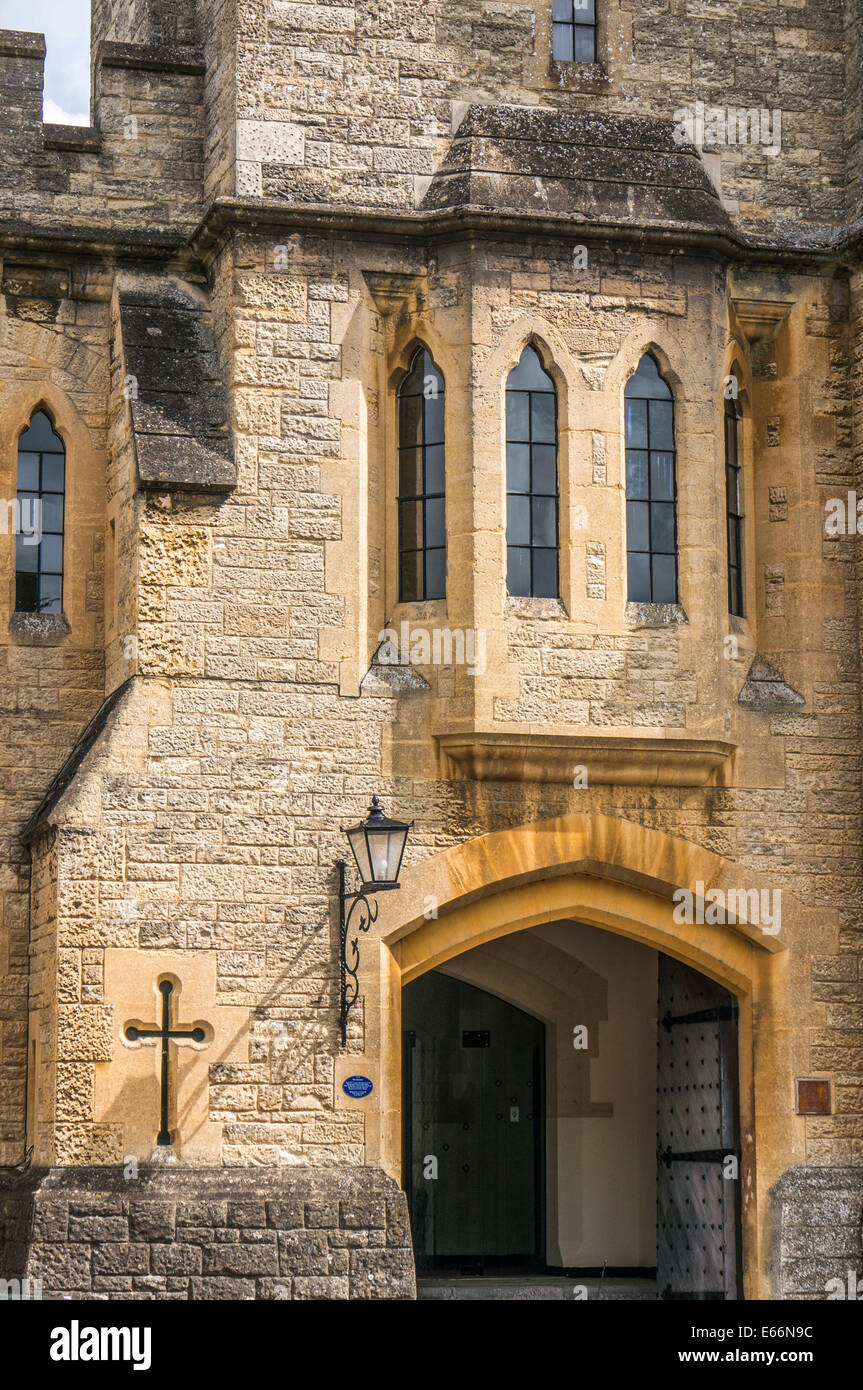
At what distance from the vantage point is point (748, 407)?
1272 cm

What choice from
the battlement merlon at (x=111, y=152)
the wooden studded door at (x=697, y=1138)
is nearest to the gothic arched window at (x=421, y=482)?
the battlement merlon at (x=111, y=152)

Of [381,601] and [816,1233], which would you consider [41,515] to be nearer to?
[381,601]

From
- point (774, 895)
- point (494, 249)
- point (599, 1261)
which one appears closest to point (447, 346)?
point (494, 249)

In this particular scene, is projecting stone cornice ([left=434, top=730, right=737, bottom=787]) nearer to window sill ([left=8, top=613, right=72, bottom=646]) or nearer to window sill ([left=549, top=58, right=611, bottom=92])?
window sill ([left=8, top=613, right=72, bottom=646])

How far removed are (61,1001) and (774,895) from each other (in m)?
4.10

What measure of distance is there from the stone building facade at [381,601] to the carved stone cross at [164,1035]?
7 centimetres

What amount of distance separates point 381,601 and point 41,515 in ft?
7.10

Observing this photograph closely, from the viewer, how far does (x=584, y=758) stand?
1173cm

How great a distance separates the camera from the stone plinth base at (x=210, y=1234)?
1061cm

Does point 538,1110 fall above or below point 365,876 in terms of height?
below

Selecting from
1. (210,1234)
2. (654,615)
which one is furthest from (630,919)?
(210,1234)

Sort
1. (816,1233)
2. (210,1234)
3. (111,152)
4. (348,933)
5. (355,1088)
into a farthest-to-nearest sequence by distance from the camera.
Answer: (111,152) → (816,1233) → (348,933) → (355,1088) → (210,1234)

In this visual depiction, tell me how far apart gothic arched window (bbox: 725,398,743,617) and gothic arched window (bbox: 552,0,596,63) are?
7.45 feet

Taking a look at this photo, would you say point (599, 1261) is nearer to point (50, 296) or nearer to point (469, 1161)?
point (469, 1161)
